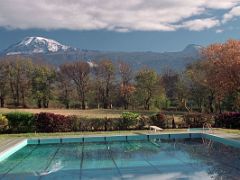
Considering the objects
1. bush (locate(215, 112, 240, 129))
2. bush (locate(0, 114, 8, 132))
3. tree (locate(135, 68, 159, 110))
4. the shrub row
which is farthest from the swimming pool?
tree (locate(135, 68, 159, 110))

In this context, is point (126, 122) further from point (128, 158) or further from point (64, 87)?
point (64, 87)

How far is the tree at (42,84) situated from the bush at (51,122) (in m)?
33.6

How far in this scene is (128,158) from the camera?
1388 centimetres

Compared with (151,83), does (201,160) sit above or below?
below

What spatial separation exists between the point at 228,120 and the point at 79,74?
3907cm

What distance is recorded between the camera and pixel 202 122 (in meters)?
23.4

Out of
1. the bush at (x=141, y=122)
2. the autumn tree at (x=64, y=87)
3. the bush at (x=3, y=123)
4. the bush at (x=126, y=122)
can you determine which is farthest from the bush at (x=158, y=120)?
the autumn tree at (x=64, y=87)

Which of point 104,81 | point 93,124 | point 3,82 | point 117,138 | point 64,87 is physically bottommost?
point 117,138

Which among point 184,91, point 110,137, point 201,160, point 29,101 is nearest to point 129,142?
point 110,137

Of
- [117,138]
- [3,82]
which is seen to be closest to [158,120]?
[117,138]

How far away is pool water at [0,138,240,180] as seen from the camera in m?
11.0

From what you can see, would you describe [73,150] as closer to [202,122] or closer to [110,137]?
[110,137]

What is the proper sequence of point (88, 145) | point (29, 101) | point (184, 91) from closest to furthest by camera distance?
point (88, 145) < point (184, 91) < point (29, 101)

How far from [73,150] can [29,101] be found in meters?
41.5
